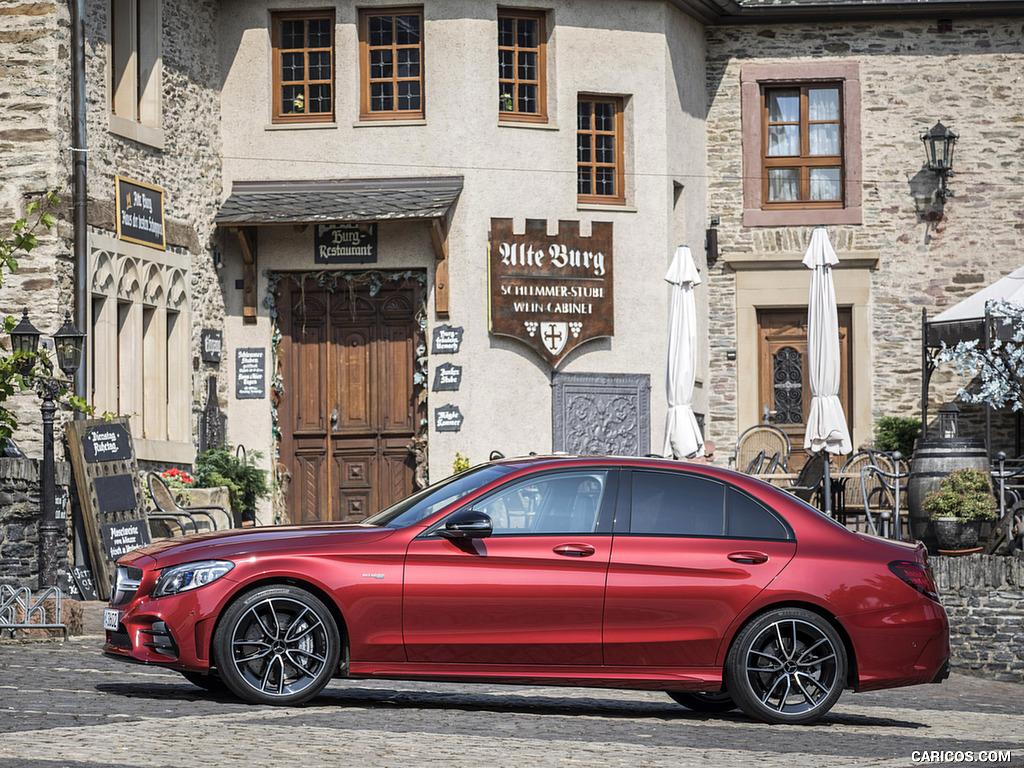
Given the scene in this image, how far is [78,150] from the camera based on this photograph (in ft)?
52.1

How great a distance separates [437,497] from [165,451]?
9.73 metres

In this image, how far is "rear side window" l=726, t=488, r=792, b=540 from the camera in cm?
846

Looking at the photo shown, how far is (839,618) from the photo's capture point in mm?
8305

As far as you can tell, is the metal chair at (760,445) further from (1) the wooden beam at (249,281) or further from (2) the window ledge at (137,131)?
(2) the window ledge at (137,131)

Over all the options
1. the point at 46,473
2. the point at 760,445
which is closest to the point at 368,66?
the point at 760,445

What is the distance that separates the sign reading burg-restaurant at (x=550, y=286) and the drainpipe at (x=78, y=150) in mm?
5008

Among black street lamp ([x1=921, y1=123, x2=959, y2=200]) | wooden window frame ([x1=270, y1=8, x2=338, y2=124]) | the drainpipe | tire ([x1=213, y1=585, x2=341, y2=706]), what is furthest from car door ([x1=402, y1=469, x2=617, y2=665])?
black street lamp ([x1=921, y1=123, x2=959, y2=200])

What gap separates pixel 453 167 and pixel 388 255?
4.29 ft

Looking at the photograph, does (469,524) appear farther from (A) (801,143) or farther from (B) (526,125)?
(A) (801,143)

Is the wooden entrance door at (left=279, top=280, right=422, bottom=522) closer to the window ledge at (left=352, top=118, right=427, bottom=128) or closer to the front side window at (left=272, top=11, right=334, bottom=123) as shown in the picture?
the window ledge at (left=352, top=118, right=427, bottom=128)

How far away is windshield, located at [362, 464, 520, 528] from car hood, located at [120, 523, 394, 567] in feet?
0.49

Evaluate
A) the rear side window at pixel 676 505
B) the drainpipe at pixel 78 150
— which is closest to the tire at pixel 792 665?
the rear side window at pixel 676 505

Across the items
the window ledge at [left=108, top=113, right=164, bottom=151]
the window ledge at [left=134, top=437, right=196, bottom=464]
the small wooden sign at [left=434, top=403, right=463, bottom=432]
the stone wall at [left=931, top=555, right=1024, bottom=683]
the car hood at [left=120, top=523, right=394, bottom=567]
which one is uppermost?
the window ledge at [left=108, top=113, right=164, bottom=151]

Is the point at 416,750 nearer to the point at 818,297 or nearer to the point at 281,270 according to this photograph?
the point at 818,297
